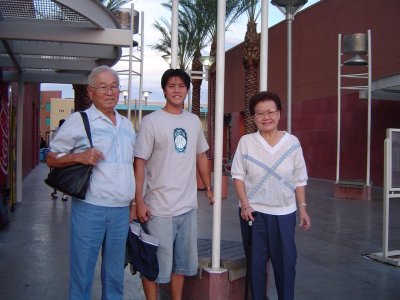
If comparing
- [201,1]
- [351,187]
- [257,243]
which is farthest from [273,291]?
[201,1]

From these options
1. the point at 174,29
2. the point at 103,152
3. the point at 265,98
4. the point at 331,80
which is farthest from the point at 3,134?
the point at 331,80

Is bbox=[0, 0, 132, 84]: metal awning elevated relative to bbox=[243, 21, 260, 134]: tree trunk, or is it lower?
lower

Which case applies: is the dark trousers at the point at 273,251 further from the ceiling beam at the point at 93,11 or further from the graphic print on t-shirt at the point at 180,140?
the ceiling beam at the point at 93,11

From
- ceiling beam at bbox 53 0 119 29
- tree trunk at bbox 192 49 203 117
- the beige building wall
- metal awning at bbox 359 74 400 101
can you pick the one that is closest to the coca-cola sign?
ceiling beam at bbox 53 0 119 29

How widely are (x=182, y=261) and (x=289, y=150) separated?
1.09 metres

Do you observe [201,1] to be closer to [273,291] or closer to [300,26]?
[300,26]

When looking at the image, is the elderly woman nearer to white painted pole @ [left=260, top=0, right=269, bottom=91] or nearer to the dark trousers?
the dark trousers

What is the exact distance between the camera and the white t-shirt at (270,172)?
133 inches

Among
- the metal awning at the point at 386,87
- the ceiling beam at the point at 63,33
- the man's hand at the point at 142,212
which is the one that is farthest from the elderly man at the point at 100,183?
the metal awning at the point at 386,87

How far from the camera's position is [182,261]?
11.4ft

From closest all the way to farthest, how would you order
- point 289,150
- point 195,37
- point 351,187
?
point 289,150
point 351,187
point 195,37

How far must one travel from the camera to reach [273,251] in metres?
3.44

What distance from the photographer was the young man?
3.28m

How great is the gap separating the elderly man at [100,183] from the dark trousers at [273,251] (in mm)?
932
